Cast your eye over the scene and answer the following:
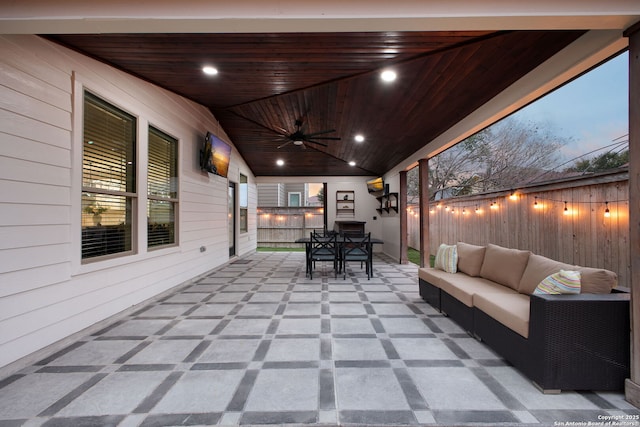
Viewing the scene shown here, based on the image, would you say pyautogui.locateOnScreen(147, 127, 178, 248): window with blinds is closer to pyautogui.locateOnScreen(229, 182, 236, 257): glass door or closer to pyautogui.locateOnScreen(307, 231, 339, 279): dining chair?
pyautogui.locateOnScreen(307, 231, 339, 279): dining chair

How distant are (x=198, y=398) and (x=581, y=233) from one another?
459cm

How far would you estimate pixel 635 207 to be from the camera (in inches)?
68.9

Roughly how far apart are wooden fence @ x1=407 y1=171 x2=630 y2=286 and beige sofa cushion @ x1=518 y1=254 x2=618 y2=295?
1.00 metres

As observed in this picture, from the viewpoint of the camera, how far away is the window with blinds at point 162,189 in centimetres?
394

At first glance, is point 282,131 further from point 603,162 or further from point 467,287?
point 603,162

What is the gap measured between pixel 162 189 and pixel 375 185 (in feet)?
20.7

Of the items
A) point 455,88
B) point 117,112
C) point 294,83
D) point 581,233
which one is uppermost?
point 294,83

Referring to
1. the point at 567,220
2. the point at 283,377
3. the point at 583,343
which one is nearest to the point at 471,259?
the point at 567,220

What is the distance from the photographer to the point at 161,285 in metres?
4.09

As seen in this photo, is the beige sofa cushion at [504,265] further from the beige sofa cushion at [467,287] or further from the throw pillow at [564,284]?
the throw pillow at [564,284]

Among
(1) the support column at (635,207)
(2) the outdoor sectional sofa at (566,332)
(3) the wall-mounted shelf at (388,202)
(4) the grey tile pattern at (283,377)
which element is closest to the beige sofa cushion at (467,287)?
(2) the outdoor sectional sofa at (566,332)

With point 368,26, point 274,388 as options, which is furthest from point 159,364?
point 368,26

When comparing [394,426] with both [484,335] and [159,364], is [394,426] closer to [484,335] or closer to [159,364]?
[484,335]

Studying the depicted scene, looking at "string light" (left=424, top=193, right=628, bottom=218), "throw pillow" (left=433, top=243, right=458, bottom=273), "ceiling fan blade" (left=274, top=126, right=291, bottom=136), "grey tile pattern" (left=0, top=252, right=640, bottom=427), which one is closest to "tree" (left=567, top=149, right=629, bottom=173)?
"string light" (left=424, top=193, right=628, bottom=218)
